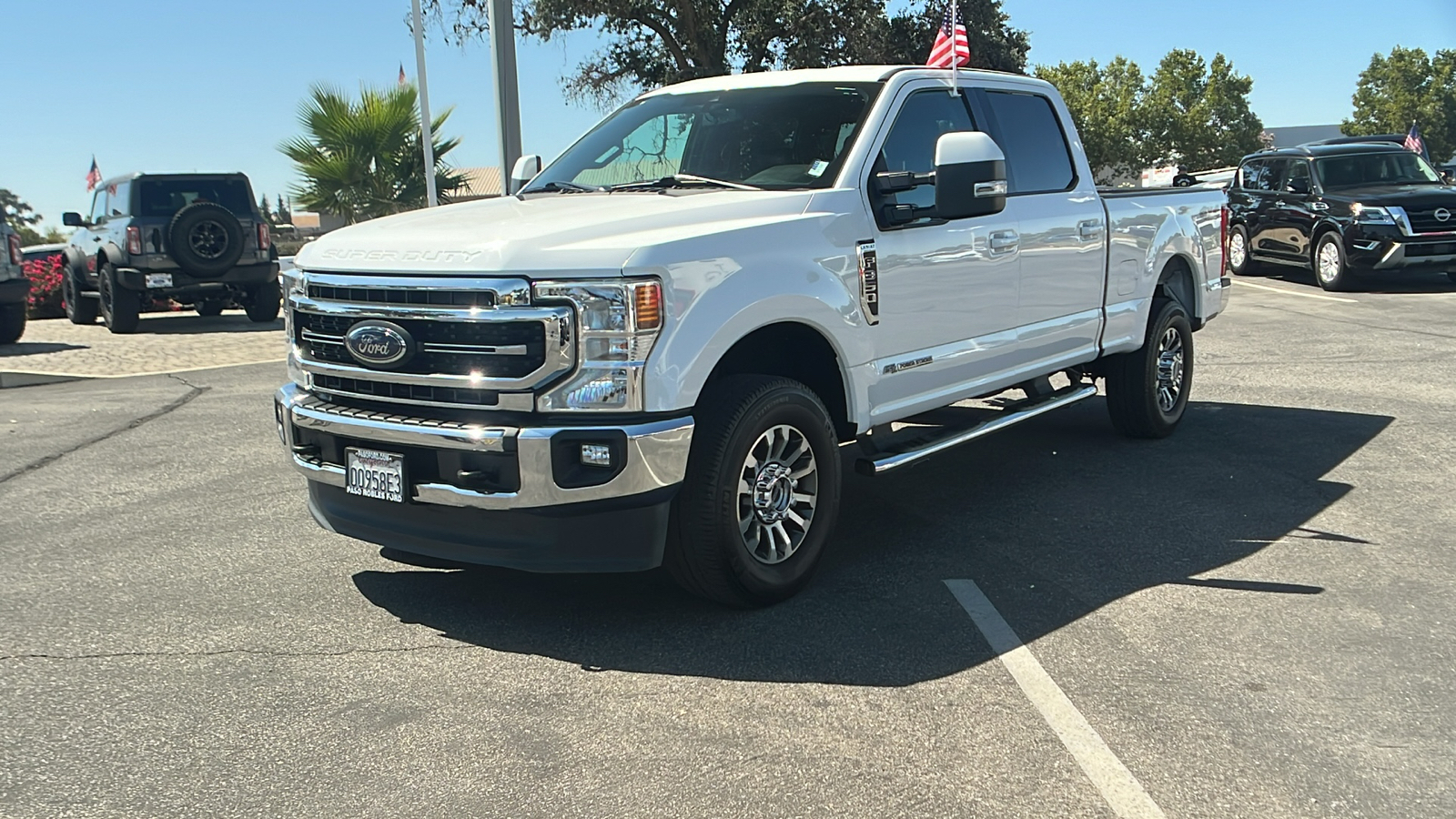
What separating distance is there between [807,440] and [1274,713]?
6.20 feet

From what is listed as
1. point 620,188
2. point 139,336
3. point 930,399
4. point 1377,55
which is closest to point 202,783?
point 620,188

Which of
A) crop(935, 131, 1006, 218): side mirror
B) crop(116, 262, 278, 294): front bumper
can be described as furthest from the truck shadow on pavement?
crop(116, 262, 278, 294): front bumper

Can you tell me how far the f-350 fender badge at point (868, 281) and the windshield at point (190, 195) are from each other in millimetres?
13302

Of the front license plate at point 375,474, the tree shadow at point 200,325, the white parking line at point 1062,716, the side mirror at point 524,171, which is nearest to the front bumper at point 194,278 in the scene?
the tree shadow at point 200,325

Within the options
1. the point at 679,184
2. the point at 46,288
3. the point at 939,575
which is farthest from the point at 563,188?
the point at 46,288

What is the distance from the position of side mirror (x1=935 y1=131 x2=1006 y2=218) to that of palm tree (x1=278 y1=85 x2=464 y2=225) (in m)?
18.5

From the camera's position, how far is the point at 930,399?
5.62 m

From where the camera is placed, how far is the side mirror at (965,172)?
5.00 meters

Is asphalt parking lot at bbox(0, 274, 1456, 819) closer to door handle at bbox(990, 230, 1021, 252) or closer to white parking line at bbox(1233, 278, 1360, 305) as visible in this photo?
door handle at bbox(990, 230, 1021, 252)

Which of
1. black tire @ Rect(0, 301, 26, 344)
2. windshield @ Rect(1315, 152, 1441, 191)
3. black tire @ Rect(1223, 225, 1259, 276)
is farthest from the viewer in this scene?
black tire @ Rect(1223, 225, 1259, 276)

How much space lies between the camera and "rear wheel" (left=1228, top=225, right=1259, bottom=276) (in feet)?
63.3

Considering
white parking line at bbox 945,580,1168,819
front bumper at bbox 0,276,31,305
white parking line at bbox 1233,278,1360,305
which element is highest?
→ front bumper at bbox 0,276,31,305

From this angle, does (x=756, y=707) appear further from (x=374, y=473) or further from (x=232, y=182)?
(x=232, y=182)

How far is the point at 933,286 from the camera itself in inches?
215
